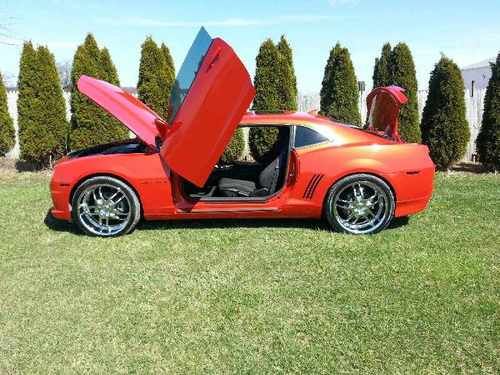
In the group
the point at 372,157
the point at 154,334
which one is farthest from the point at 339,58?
the point at 154,334

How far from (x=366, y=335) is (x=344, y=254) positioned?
1.54 metres

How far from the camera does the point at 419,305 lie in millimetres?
3824

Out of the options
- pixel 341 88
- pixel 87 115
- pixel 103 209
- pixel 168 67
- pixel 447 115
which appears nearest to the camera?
pixel 103 209

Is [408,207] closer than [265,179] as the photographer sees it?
Yes

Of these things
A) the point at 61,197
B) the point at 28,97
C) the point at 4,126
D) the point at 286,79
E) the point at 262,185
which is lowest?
the point at 61,197

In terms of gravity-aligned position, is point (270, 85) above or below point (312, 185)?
above

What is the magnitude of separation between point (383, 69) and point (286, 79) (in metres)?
2.15

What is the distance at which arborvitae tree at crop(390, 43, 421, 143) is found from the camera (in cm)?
1024

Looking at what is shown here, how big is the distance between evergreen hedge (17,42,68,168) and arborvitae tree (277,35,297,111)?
4652 millimetres

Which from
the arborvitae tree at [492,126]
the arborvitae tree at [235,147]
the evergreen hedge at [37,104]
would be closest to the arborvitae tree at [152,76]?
the arborvitae tree at [235,147]

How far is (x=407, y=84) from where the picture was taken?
34.0 ft

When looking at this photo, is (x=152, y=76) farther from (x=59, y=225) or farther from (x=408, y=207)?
(x=408, y=207)

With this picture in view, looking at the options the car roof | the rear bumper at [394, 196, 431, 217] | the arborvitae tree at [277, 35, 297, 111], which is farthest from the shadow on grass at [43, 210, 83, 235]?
the arborvitae tree at [277, 35, 297, 111]

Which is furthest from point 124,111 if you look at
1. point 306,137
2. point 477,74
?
point 477,74
